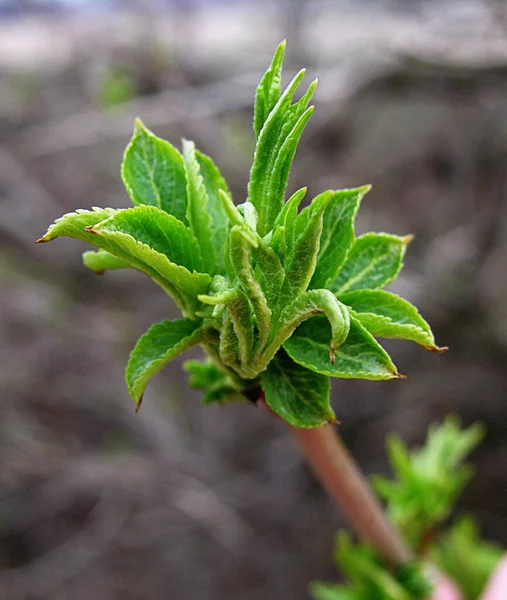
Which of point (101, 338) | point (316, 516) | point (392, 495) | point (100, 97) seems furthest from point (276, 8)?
point (392, 495)

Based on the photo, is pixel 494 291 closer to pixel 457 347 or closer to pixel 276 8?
pixel 457 347

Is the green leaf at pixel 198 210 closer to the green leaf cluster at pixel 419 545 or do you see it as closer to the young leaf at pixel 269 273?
the young leaf at pixel 269 273

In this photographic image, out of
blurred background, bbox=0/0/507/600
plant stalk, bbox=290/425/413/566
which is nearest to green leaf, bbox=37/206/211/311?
plant stalk, bbox=290/425/413/566

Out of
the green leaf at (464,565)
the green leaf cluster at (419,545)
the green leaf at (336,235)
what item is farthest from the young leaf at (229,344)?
the green leaf at (464,565)

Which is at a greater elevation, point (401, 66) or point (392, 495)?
point (401, 66)

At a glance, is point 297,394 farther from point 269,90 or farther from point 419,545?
point 419,545

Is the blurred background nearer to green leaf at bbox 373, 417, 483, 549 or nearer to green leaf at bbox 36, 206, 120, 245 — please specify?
green leaf at bbox 373, 417, 483, 549

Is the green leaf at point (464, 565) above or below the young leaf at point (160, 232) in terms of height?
below
